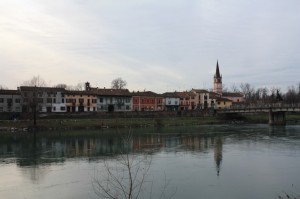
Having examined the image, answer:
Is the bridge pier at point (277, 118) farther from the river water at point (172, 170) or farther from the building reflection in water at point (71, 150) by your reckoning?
the building reflection in water at point (71, 150)

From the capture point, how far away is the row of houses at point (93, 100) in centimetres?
9225

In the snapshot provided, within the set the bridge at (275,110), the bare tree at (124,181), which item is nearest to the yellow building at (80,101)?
the bridge at (275,110)

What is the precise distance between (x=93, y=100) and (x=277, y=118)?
46803mm

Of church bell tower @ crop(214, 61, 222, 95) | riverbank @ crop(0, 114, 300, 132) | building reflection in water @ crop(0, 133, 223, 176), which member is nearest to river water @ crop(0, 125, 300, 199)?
building reflection in water @ crop(0, 133, 223, 176)

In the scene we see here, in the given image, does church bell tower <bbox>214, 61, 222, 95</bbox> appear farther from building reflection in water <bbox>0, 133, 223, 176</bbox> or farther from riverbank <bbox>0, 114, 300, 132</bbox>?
building reflection in water <bbox>0, 133, 223, 176</bbox>

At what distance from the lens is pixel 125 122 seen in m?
85.6

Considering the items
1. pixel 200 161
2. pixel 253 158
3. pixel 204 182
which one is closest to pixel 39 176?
pixel 204 182

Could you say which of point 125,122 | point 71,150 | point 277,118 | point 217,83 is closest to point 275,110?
point 277,118

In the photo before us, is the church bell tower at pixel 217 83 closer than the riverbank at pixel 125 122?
No

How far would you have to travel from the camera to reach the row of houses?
→ 92250 mm

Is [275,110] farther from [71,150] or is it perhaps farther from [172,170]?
[172,170]

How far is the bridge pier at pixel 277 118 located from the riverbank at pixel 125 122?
6816 mm

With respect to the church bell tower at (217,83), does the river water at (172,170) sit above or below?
below

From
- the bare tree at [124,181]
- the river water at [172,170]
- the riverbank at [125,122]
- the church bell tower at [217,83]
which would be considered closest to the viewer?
the bare tree at [124,181]
